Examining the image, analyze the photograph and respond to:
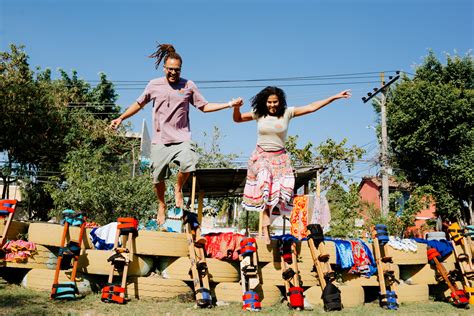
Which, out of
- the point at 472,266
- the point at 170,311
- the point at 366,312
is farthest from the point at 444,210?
the point at 170,311

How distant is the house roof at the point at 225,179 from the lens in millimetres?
9789

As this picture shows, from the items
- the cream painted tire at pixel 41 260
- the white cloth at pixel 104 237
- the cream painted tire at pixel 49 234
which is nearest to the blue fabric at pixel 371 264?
the white cloth at pixel 104 237

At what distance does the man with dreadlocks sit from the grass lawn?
5.27ft

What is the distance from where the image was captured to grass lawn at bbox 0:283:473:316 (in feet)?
13.8

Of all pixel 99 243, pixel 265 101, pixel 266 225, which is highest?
pixel 265 101

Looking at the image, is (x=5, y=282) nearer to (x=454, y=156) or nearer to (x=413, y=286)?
(x=413, y=286)

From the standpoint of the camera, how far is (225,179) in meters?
10.6

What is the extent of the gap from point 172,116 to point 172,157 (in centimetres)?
56

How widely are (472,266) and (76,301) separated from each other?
5368mm

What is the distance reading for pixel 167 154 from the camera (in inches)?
223

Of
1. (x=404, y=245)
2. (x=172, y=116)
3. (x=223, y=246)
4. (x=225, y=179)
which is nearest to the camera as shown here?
(x=223, y=246)

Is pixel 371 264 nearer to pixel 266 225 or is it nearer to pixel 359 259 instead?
pixel 359 259

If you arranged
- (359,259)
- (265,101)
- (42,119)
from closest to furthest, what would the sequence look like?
(265,101), (359,259), (42,119)

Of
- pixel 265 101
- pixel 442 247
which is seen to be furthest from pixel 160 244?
pixel 442 247
